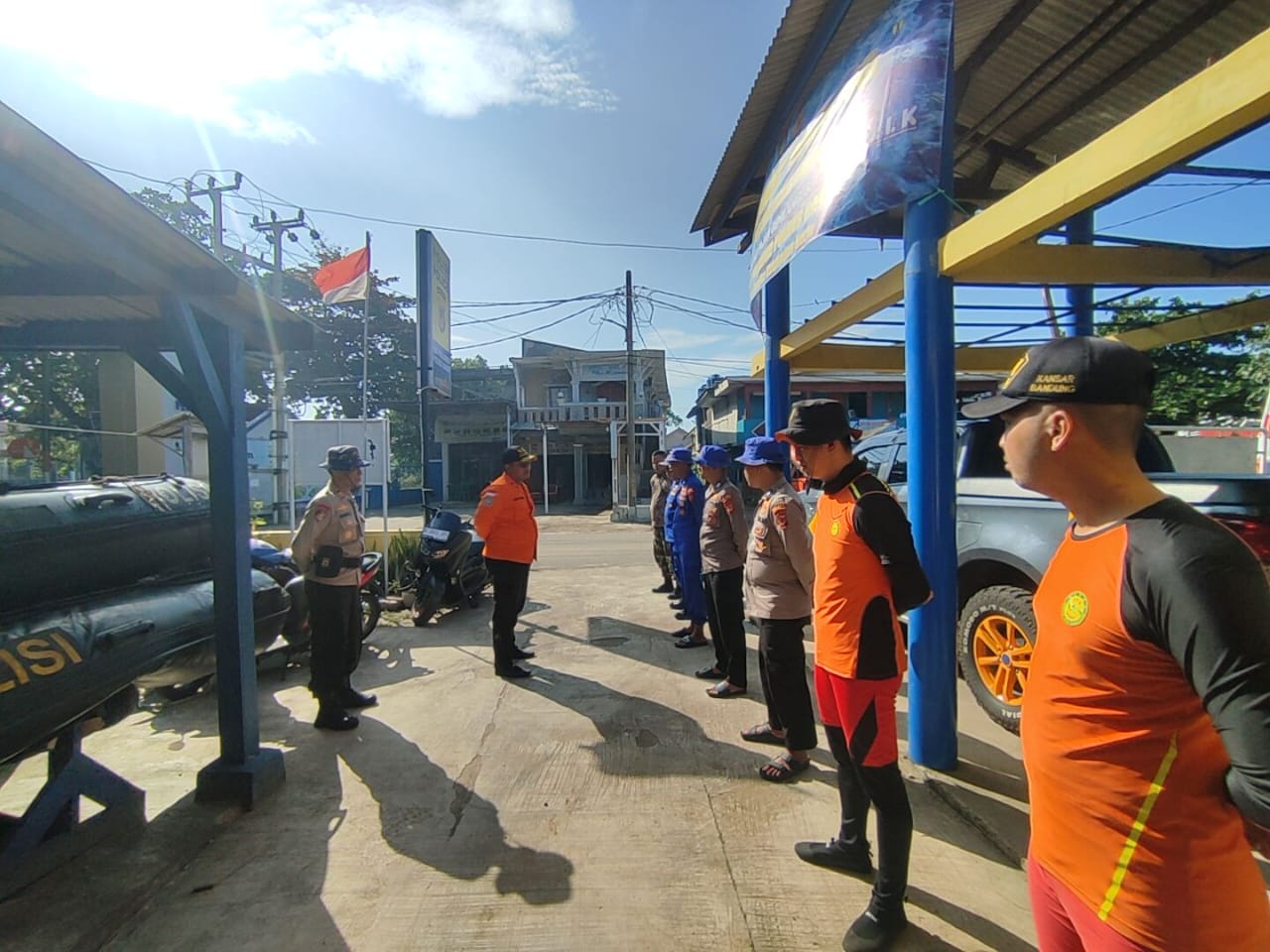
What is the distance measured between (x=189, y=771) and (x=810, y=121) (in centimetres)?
484

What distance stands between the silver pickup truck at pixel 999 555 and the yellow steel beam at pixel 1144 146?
1.46 meters

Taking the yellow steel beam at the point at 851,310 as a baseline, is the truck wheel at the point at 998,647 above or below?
below

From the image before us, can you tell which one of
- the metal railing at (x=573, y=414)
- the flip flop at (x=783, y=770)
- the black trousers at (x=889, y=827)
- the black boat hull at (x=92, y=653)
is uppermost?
the metal railing at (x=573, y=414)

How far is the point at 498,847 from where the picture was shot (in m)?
2.61

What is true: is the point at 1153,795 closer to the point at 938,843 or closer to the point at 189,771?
the point at 938,843

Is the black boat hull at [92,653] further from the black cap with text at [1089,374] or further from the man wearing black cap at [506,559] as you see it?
the black cap with text at [1089,374]

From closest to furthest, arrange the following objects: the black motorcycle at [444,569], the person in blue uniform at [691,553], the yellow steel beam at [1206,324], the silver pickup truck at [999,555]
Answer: the silver pickup truck at [999,555]
the yellow steel beam at [1206,324]
the person in blue uniform at [691,553]
the black motorcycle at [444,569]

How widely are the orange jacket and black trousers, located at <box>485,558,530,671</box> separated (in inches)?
3.1

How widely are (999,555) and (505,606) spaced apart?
321 cm

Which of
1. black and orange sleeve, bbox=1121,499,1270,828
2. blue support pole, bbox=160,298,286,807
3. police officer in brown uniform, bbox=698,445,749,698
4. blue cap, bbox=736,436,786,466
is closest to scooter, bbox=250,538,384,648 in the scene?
blue support pole, bbox=160,298,286,807

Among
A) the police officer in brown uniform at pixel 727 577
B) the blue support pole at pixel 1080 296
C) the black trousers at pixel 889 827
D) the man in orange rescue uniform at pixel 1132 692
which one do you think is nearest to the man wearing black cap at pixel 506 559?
the police officer in brown uniform at pixel 727 577

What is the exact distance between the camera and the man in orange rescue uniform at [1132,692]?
918mm

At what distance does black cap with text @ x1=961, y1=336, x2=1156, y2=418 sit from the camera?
3.67 ft

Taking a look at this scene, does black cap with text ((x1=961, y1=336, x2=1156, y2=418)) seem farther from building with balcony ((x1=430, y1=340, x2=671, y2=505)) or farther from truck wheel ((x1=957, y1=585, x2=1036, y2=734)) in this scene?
building with balcony ((x1=430, y1=340, x2=671, y2=505))
